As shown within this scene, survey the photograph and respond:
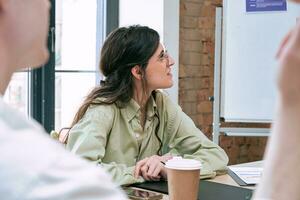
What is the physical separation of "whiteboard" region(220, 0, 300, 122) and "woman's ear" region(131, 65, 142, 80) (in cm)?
105

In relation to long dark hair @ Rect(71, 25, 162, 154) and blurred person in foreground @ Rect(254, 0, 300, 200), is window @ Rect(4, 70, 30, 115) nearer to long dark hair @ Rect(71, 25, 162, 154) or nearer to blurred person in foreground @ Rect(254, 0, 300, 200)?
long dark hair @ Rect(71, 25, 162, 154)

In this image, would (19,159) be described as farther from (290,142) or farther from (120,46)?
(120,46)

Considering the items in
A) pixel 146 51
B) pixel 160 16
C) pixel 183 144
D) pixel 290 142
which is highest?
pixel 160 16

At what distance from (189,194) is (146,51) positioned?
100cm

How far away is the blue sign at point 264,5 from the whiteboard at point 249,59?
20 mm

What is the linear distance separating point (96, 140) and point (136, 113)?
0.32 m

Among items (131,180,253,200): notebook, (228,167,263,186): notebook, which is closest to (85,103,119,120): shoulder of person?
(131,180,253,200): notebook

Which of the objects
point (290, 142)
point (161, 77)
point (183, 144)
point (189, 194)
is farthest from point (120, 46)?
point (290, 142)

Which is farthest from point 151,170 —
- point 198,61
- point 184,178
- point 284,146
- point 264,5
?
point 198,61

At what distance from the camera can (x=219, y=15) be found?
308cm

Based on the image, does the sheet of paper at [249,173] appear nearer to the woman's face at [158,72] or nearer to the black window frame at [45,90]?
the woman's face at [158,72]

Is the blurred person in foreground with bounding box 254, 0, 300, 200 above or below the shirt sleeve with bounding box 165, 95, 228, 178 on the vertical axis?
above

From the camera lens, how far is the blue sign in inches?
119

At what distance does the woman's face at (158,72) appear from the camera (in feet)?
7.25
